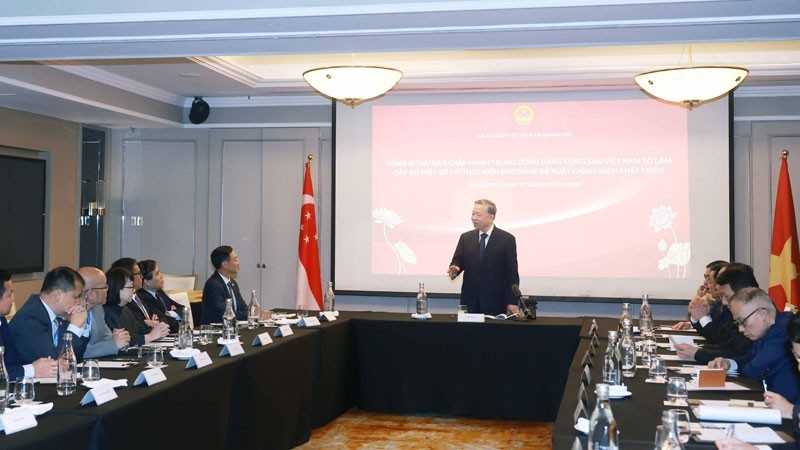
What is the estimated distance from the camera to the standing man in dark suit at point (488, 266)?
22.3ft

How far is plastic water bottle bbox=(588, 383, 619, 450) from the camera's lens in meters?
2.05

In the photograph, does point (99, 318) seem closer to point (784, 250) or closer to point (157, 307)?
point (157, 307)

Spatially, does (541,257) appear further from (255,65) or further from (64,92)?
(64,92)

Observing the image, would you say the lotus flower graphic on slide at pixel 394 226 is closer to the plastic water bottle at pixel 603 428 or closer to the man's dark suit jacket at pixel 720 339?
the man's dark suit jacket at pixel 720 339

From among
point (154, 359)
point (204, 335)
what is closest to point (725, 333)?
point (204, 335)

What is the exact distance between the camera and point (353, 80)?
6.44 metres

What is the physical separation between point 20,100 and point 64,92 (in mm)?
469

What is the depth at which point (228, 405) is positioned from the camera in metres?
4.22

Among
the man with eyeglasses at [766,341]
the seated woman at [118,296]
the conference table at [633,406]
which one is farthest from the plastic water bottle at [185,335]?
the man with eyeglasses at [766,341]

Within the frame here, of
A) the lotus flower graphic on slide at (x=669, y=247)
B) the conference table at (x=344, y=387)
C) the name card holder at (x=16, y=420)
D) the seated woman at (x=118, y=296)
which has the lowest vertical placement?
the conference table at (x=344, y=387)

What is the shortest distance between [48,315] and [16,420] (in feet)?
4.22

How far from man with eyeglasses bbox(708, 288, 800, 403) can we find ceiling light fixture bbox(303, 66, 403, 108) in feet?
11.0

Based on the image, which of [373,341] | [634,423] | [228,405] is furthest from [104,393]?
[373,341]

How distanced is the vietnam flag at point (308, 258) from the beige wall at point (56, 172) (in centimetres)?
238
